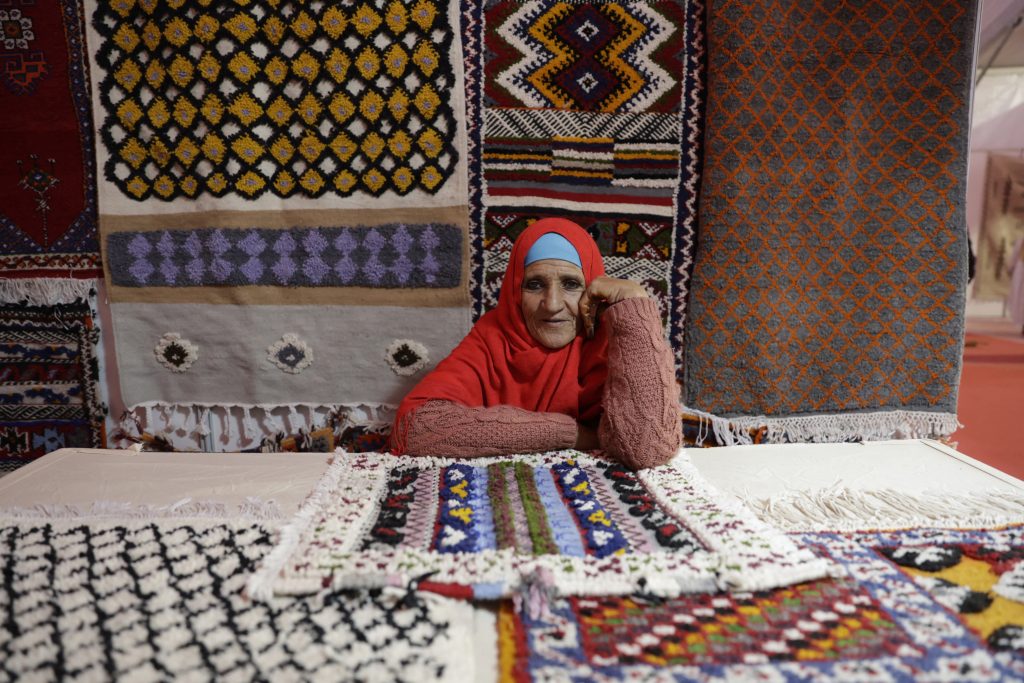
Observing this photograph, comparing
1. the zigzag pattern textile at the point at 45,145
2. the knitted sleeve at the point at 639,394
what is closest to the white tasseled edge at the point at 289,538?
the knitted sleeve at the point at 639,394

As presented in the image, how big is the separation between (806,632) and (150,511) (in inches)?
42.5

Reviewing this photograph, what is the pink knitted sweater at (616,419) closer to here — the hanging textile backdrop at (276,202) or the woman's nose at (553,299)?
the woman's nose at (553,299)

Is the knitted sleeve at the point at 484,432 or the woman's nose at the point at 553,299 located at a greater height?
the woman's nose at the point at 553,299

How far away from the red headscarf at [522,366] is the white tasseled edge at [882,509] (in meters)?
0.49

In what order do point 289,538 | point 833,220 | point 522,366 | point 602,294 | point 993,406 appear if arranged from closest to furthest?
1. point 289,538
2. point 602,294
3. point 522,366
4. point 833,220
5. point 993,406

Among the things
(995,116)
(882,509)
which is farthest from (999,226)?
(882,509)

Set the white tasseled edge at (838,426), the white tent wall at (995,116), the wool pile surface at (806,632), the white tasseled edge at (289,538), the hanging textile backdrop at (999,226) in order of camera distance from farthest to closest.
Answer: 1. the hanging textile backdrop at (999,226)
2. the white tent wall at (995,116)
3. the white tasseled edge at (838,426)
4. the white tasseled edge at (289,538)
5. the wool pile surface at (806,632)

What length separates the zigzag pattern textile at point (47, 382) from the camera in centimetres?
203

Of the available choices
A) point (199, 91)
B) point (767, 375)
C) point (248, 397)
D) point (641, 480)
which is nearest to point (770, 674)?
point (641, 480)

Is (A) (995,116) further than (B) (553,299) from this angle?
Yes

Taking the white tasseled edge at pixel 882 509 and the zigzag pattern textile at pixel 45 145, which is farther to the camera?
the zigzag pattern textile at pixel 45 145

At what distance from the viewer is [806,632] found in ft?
2.40

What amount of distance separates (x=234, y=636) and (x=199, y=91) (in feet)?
5.87

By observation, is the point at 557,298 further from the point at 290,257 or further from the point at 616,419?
the point at 290,257
